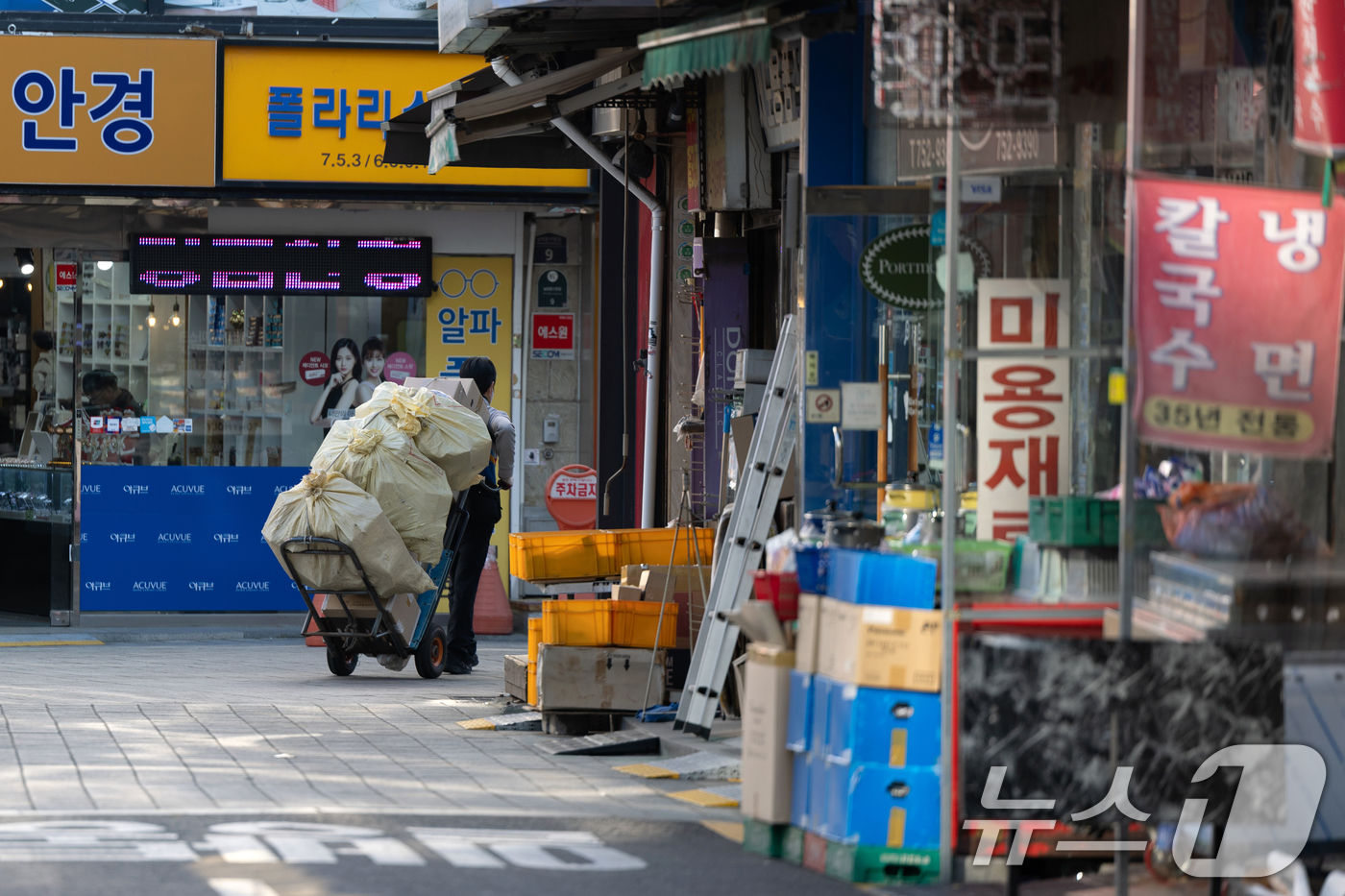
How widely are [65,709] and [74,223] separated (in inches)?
234

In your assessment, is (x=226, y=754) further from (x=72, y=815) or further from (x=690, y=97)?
(x=690, y=97)

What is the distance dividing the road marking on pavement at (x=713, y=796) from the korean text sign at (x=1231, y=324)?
2686mm

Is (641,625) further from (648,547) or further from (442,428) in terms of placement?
(442,428)

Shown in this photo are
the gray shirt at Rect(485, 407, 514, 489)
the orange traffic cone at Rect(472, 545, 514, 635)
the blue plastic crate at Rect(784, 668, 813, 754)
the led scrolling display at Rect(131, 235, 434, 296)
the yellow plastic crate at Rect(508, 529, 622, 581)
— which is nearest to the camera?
the blue plastic crate at Rect(784, 668, 813, 754)

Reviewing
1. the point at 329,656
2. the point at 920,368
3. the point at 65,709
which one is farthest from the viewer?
the point at 329,656

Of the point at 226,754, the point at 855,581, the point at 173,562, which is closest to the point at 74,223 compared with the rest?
the point at 173,562

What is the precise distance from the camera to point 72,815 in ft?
22.6

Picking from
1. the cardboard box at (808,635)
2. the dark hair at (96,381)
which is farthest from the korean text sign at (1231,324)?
the dark hair at (96,381)

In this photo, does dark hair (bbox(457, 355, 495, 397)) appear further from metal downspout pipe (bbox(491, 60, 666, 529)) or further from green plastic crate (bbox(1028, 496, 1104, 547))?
green plastic crate (bbox(1028, 496, 1104, 547))

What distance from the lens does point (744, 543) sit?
28.8ft

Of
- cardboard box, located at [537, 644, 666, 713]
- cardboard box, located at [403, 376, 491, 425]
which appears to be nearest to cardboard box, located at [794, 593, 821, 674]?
cardboard box, located at [537, 644, 666, 713]

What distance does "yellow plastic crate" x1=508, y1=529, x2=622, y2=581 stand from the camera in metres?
10.4

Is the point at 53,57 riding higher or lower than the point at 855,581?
higher

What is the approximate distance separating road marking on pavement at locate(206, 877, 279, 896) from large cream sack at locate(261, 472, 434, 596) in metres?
5.45
